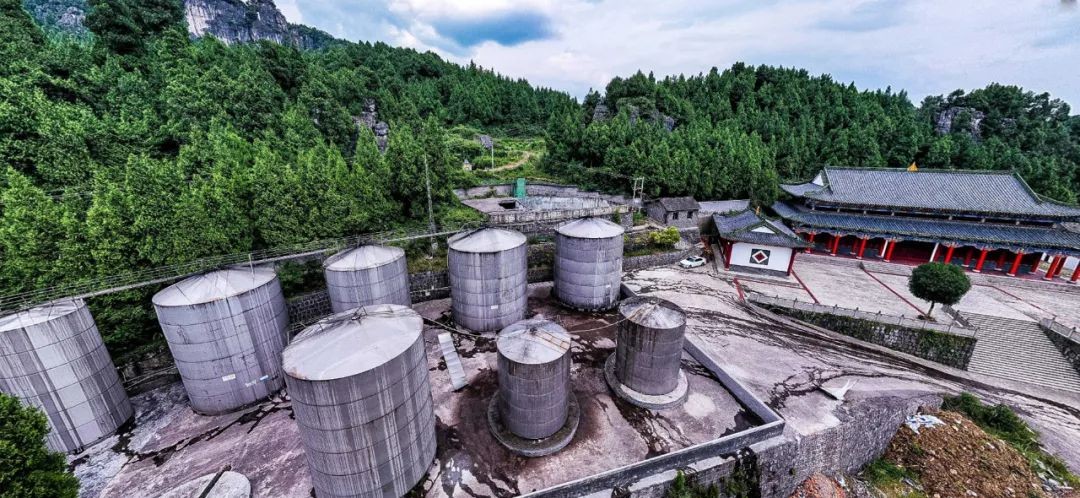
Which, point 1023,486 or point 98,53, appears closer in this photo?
point 1023,486

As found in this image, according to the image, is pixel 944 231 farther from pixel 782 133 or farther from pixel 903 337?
pixel 782 133

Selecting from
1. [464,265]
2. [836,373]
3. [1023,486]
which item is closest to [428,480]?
[464,265]

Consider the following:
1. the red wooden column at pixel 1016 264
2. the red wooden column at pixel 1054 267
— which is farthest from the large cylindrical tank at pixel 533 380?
the red wooden column at pixel 1054 267

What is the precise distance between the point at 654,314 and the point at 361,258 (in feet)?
39.6

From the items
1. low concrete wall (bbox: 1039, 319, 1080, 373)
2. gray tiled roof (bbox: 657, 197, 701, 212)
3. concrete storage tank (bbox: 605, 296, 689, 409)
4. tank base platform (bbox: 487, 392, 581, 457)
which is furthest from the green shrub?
low concrete wall (bbox: 1039, 319, 1080, 373)

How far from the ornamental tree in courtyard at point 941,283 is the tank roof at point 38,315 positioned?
3665 centimetres

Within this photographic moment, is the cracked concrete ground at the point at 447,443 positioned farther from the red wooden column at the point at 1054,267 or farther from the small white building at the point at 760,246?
the red wooden column at the point at 1054,267

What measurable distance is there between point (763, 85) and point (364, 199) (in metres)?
77.8

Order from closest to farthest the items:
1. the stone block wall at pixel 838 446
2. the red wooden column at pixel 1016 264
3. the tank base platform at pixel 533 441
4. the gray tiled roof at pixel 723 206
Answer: the tank base platform at pixel 533 441 → the stone block wall at pixel 838 446 → the red wooden column at pixel 1016 264 → the gray tiled roof at pixel 723 206

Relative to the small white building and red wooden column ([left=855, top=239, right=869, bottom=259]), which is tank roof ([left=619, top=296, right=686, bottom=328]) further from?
red wooden column ([left=855, top=239, right=869, bottom=259])

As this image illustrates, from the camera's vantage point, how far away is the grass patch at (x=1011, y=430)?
46.2 ft

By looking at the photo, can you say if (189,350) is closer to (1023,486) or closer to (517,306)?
(517,306)

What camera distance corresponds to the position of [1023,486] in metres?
13.2

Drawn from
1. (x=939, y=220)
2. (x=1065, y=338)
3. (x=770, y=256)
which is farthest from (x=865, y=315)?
(x=939, y=220)
